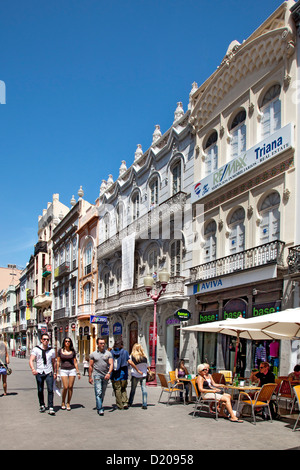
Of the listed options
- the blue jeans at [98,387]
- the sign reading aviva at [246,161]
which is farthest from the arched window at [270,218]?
the blue jeans at [98,387]

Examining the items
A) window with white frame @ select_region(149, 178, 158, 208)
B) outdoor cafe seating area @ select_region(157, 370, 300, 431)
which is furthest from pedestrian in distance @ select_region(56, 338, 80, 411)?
window with white frame @ select_region(149, 178, 158, 208)

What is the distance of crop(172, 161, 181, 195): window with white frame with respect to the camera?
2369 cm

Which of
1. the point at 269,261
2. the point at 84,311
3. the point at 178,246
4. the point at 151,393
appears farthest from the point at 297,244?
the point at 84,311

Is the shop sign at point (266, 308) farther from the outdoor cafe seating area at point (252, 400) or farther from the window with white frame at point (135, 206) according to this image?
the window with white frame at point (135, 206)

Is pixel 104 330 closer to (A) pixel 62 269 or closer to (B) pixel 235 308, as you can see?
(A) pixel 62 269

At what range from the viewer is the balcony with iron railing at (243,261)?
15.0 metres

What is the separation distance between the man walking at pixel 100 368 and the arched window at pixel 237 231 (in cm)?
891

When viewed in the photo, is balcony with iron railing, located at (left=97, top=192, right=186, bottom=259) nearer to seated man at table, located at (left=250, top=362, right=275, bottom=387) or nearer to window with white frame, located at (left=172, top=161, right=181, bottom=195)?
window with white frame, located at (left=172, top=161, right=181, bottom=195)

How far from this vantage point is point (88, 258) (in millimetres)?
36969

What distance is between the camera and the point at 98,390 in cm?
983

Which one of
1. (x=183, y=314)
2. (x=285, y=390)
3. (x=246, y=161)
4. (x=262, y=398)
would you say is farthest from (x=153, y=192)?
(x=262, y=398)

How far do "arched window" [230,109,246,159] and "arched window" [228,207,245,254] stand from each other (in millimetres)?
2396

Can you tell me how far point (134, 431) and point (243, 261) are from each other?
9973 millimetres

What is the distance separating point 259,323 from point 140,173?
1879 centimetres
